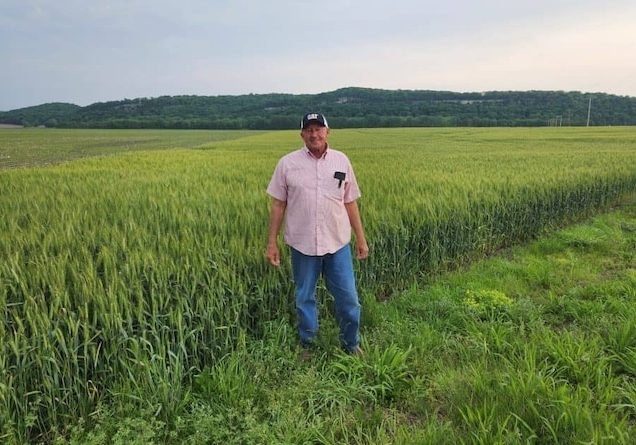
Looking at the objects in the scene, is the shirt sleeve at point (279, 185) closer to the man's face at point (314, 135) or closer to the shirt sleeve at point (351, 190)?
the man's face at point (314, 135)

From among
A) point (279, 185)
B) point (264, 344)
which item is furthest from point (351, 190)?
point (264, 344)

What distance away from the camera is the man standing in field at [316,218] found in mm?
3141

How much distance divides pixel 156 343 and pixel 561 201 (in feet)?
26.3

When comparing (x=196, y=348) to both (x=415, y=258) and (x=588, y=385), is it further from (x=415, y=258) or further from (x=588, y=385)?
(x=415, y=258)

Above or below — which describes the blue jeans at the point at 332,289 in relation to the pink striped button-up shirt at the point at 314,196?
below

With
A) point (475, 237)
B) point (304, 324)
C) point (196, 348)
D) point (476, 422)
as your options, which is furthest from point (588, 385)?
point (475, 237)

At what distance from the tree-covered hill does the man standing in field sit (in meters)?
68.4

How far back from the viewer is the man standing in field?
3.14 m

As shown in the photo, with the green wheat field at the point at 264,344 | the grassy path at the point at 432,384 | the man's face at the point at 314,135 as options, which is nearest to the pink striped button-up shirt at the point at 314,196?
the man's face at the point at 314,135

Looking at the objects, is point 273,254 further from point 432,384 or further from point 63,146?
point 63,146

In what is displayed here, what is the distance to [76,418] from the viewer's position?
243cm

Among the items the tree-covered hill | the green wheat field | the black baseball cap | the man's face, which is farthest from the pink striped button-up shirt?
the tree-covered hill

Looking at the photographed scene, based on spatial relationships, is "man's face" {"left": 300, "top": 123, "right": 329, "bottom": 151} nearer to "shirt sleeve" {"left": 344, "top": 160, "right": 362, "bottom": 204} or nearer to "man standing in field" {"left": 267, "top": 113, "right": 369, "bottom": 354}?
"man standing in field" {"left": 267, "top": 113, "right": 369, "bottom": 354}

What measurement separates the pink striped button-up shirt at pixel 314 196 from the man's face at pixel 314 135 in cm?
10
